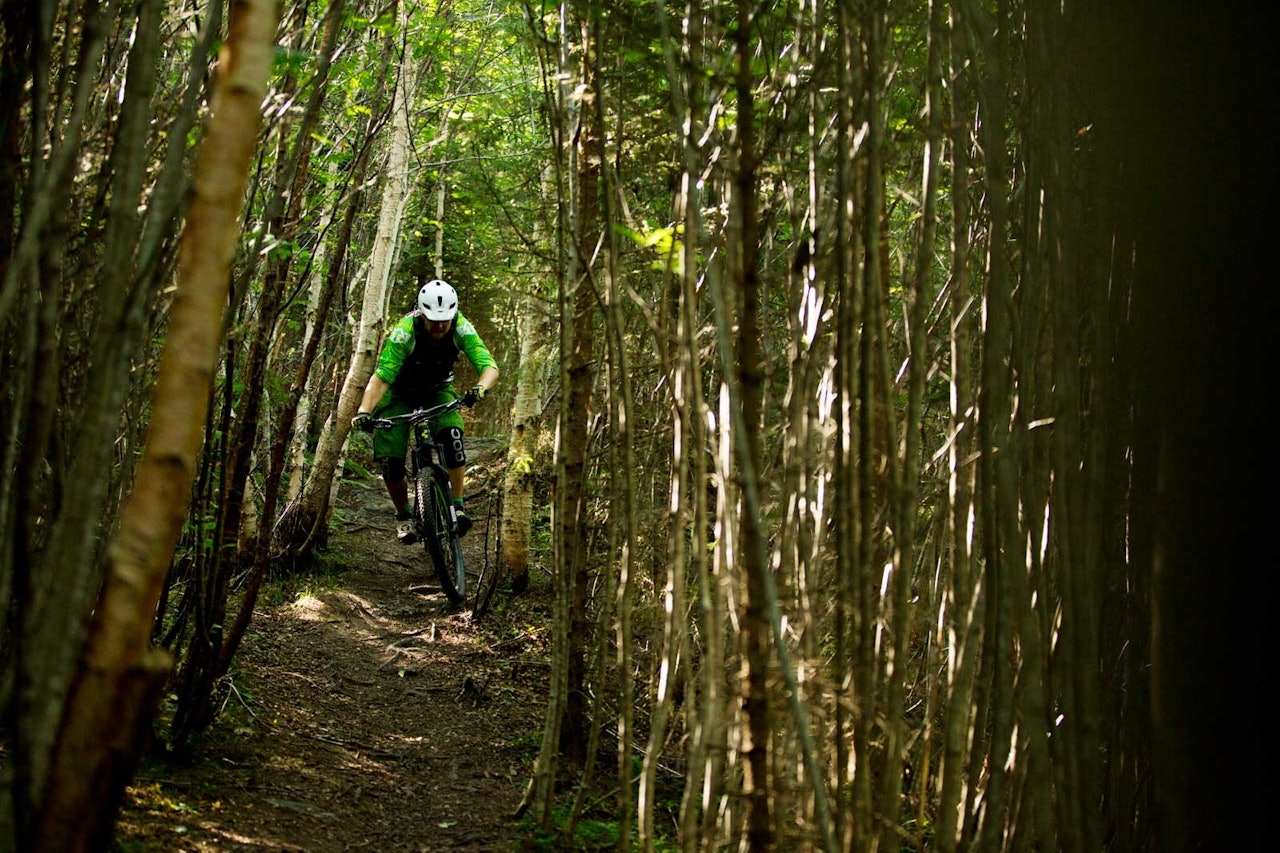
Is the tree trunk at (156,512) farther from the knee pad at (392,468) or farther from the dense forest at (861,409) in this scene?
the knee pad at (392,468)

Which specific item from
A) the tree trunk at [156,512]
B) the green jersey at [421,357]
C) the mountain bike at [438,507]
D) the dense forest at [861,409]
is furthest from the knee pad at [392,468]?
the tree trunk at [156,512]

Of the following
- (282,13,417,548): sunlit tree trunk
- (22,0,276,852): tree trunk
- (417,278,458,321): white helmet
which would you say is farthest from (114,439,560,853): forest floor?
(417,278,458,321): white helmet

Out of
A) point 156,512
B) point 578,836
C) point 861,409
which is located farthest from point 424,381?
point 156,512

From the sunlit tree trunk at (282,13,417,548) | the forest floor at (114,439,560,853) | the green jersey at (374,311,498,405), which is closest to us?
the forest floor at (114,439,560,853)

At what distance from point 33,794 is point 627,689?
53.2 inches

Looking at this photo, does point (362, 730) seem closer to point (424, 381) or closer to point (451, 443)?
point (451, 443)

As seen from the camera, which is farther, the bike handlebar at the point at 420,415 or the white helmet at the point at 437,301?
the bike handlebar at the point at 420,415

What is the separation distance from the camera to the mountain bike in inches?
228

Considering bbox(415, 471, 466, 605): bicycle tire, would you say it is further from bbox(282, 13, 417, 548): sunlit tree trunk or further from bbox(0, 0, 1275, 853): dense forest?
bbox(0, 0, 1275, 853): dense forest

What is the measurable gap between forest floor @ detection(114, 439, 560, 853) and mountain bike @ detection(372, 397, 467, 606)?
22 centimetres

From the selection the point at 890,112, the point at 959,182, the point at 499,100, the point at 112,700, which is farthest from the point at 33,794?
the point at 499,100

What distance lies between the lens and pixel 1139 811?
6.84 feet

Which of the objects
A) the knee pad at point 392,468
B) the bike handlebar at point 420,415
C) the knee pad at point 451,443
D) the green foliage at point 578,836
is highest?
the bike handlebar at point 420,415

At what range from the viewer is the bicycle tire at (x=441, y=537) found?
19.0 ft
